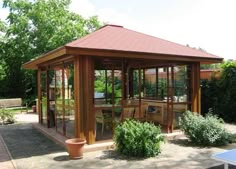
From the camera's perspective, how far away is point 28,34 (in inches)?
858

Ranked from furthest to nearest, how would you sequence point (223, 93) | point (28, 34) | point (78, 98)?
point (28, 34)
point (223, 93)
point (78, 98)

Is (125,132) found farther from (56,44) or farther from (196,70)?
(56,44)

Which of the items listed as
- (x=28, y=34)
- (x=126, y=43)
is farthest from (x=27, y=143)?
(x=28, y=34)

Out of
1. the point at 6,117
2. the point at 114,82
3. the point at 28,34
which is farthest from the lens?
the point at 28,34

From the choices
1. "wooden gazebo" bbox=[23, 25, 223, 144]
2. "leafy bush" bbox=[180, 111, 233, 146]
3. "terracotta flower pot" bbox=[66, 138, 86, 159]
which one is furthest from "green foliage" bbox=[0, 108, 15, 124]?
"leafy bush" bbox=[180, 111, 233, 146]

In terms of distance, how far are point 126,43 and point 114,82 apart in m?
1.47

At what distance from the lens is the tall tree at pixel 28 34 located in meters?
Result: 21.0

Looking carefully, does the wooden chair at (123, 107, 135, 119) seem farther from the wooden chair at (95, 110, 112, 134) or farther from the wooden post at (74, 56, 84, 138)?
the wooden post at (74, 56, 84, 138)

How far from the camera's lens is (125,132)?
6812 mm

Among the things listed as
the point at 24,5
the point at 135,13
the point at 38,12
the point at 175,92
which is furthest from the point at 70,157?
the point at 24,5

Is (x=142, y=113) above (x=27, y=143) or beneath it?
above

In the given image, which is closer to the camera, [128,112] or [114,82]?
[128,112]

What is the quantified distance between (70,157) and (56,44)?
1501 centimetres

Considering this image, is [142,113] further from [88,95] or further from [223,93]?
[223,93]
